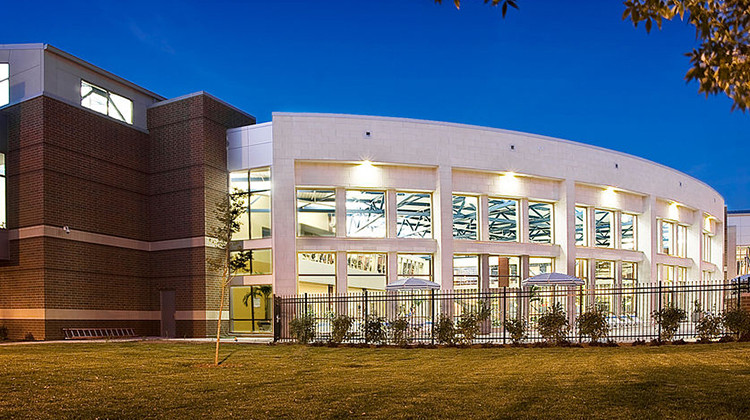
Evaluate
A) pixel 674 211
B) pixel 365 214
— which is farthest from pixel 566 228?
pixel 674 211

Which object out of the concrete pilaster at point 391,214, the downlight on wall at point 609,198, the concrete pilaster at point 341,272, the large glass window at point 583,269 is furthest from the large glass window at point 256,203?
the downlight on wall at point 609,198

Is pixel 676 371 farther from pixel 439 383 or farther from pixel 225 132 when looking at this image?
pixel 225 132

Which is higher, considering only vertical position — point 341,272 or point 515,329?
point 341,272

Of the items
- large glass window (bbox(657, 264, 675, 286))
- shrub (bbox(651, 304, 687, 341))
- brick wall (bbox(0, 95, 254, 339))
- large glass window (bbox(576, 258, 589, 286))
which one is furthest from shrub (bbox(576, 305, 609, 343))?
large glass window (bbox(657, 264, 675, 286))

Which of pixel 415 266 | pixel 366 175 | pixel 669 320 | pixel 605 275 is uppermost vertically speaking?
pixel 366 175

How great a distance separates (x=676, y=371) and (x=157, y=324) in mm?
21817

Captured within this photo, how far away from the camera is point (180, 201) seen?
28.0 meters

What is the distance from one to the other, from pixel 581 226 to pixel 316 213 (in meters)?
14.5

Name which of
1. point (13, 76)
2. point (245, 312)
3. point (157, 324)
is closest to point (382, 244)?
point (245, 312)

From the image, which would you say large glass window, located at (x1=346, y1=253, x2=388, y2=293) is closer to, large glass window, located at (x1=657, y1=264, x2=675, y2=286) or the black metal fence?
the black metal fence

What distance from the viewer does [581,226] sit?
33.9 metres

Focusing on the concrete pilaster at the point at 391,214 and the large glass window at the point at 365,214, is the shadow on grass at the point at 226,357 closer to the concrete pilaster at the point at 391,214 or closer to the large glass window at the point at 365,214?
the large glass window at the point at 365,214

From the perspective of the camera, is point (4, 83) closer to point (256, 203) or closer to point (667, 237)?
point (256, 203)

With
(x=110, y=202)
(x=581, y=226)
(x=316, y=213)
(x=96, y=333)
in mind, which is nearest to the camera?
(x=96, y=333)
